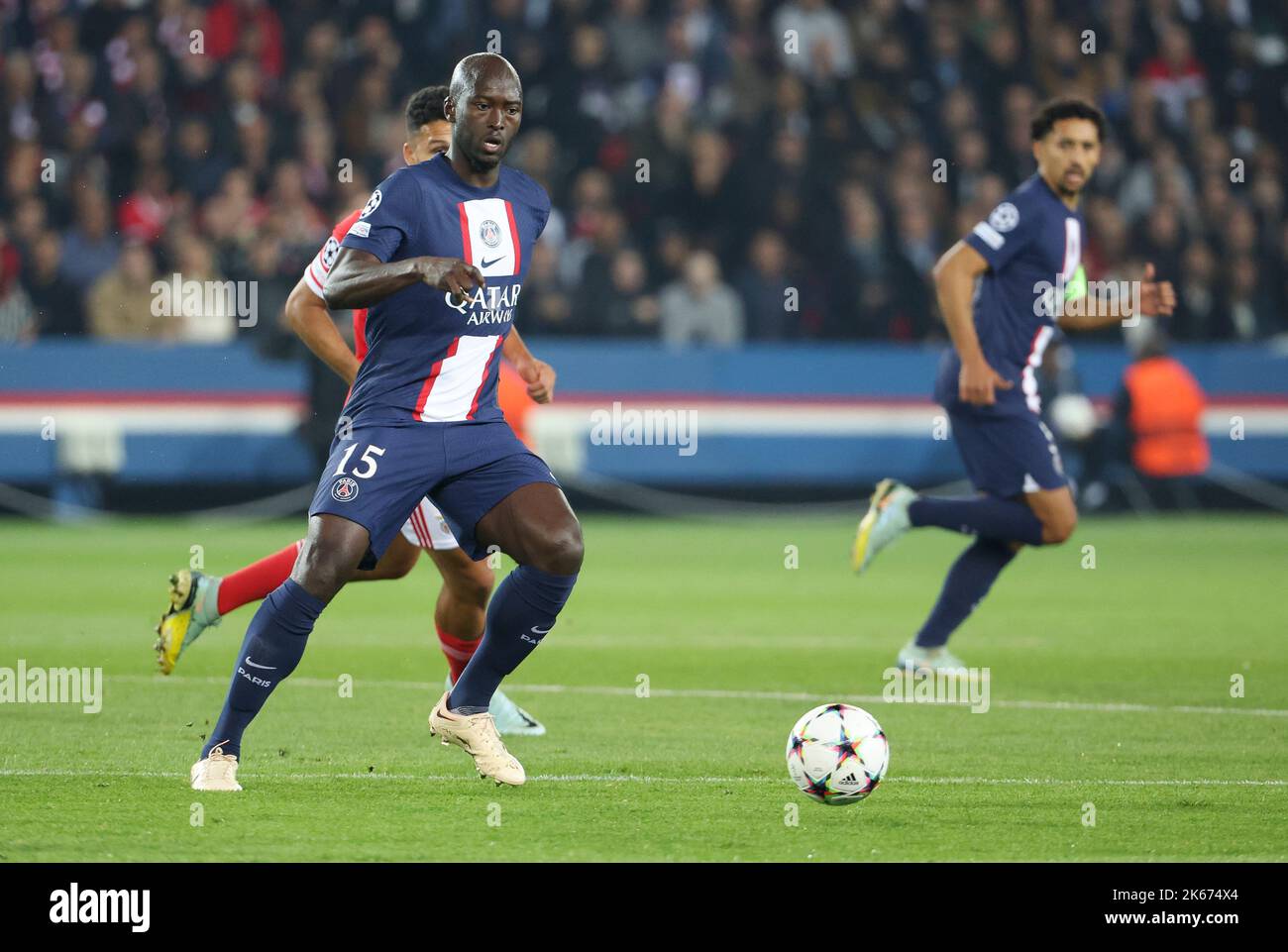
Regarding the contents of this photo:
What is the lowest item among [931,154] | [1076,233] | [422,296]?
[422,296]

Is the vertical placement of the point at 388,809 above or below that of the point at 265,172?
below

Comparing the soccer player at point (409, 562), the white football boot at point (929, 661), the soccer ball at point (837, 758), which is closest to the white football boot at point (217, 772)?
the soccer player at point (409, 562)

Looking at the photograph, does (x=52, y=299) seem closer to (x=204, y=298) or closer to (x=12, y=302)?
(x=12, y=302)

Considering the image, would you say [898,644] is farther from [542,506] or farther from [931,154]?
[931,154]

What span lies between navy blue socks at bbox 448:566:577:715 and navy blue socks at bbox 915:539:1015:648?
2897mm

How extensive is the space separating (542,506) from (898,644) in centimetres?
427

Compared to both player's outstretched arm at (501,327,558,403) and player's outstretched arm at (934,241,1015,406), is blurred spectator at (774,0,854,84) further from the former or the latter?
player's outstretched arm at (501,327,558,403)

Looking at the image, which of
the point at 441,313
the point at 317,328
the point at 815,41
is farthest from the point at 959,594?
the point at 815,41

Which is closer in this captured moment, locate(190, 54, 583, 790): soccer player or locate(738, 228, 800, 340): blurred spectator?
locate(190, 54, 583, 790): soccer player

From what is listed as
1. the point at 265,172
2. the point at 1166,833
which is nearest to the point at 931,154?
the point at 265,172

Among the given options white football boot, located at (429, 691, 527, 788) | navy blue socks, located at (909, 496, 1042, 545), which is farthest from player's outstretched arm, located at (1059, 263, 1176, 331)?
white football boot, located at (429, 691, 527, 788)

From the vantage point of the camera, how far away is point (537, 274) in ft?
57.4

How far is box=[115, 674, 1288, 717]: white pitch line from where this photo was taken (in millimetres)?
7949

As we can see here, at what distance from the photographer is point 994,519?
8695 millimetres
